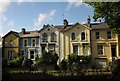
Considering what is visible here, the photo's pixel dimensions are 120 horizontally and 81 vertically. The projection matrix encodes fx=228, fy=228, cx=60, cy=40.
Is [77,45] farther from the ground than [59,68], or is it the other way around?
[77,45]

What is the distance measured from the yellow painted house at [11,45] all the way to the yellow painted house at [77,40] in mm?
11316

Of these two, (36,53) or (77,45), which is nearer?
(77,45)

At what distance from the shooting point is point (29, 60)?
46062 millimetres

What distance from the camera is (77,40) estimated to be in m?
46.4

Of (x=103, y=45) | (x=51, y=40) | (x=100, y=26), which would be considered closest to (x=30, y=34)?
(x=51, y=40)

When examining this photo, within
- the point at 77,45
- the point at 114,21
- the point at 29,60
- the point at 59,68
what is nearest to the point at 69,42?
the point at 77,45

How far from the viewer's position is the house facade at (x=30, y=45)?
49.5m

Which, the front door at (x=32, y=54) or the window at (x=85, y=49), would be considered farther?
the front door at (x=32, y=54)

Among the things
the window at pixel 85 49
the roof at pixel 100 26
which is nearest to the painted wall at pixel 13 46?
the window at pixel 85 49

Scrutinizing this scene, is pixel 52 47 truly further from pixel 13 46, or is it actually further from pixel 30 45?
pixel 13 46

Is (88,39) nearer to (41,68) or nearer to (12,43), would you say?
(41,68)

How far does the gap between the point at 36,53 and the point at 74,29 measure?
32.3ft

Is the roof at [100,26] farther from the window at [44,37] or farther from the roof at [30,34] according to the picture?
the roof at [30,34]

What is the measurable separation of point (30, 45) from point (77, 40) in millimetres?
10724
